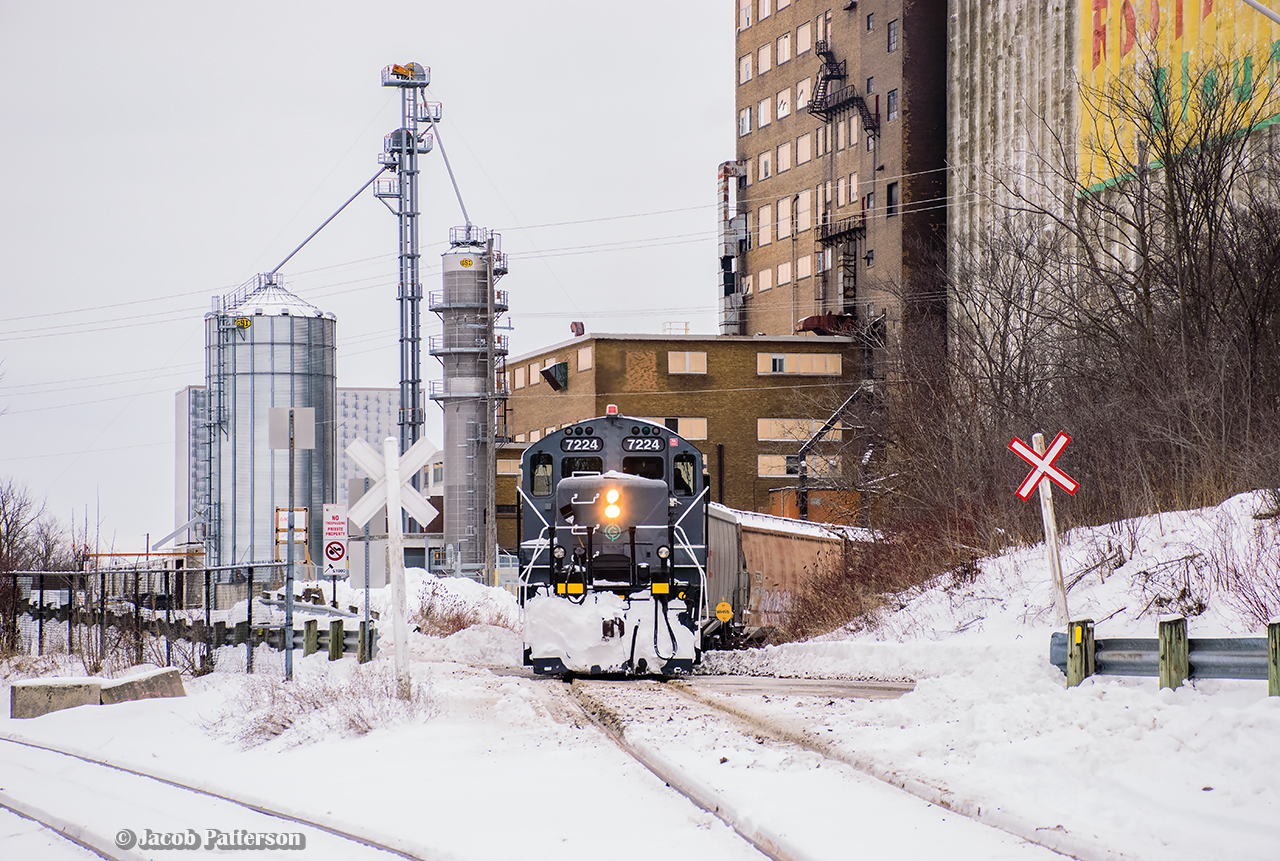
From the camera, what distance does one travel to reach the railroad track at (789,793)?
24.1 ft

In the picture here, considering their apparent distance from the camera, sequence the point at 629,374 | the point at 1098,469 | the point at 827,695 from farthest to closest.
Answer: the point at 629,374
the point at 1098,469
the point at 827,695

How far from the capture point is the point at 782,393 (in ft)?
228

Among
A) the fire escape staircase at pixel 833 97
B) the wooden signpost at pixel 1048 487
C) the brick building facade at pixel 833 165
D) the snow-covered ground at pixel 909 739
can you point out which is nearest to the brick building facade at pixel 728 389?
the brick building facade at pixel 833 165

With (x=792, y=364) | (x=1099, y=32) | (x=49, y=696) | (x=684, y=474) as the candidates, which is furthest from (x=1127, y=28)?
(x=49, y=696)

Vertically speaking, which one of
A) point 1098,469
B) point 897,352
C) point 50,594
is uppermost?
point 897,352

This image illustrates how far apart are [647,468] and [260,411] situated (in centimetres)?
3999

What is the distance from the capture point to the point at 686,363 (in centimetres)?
6856

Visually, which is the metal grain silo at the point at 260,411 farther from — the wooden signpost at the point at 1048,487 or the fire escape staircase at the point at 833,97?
the wooden signpost at the point at 1048,487

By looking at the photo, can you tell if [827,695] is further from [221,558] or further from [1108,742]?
[221,558]

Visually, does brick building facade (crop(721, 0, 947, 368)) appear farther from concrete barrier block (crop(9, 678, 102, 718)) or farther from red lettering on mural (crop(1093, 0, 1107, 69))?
concrete barrier block (crop(9, 678, 102, 718))

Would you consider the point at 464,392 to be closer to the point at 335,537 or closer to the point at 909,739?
the point at 335,537

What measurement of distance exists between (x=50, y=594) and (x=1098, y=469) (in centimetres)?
3637

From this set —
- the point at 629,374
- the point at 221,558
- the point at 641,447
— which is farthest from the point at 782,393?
the point at 641,447

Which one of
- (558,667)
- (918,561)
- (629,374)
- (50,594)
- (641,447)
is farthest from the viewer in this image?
(629,374)
